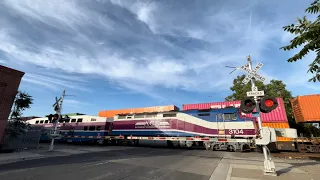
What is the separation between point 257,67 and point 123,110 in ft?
122

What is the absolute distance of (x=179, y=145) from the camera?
21609 mm

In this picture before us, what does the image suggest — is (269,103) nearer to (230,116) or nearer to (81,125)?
(230,116)

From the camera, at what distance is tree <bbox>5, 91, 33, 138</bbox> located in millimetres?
17422

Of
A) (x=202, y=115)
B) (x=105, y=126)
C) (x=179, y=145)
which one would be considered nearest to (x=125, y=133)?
(x=105, y=126)

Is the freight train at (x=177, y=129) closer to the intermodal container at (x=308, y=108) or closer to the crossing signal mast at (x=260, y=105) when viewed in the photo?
the intermodal container at (x=308, y=108)

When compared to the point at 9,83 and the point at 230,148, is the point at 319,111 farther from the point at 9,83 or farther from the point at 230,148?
the point at 9,83

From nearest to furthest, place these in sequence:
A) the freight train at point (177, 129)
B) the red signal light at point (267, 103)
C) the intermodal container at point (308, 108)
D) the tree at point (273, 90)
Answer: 1. the red signal light at point (267, 103)
2. the intermodal container at point (308, 108)
3. the freight train at point (177, 129)
4. the tree at point (273, 90)

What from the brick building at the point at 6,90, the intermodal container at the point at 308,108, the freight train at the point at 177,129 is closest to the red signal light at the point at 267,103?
the freight train at the point at 177,129

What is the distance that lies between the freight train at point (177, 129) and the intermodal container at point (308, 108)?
551 centimetres

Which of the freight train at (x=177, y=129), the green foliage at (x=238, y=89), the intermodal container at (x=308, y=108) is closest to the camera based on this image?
the intermodal container at (x=308, y=108)

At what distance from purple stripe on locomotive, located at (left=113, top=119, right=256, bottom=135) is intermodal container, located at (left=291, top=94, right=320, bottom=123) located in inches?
239

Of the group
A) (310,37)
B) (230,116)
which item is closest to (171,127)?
(230,116)

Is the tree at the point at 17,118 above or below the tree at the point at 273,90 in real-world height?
below

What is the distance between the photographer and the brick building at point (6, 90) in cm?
1595
